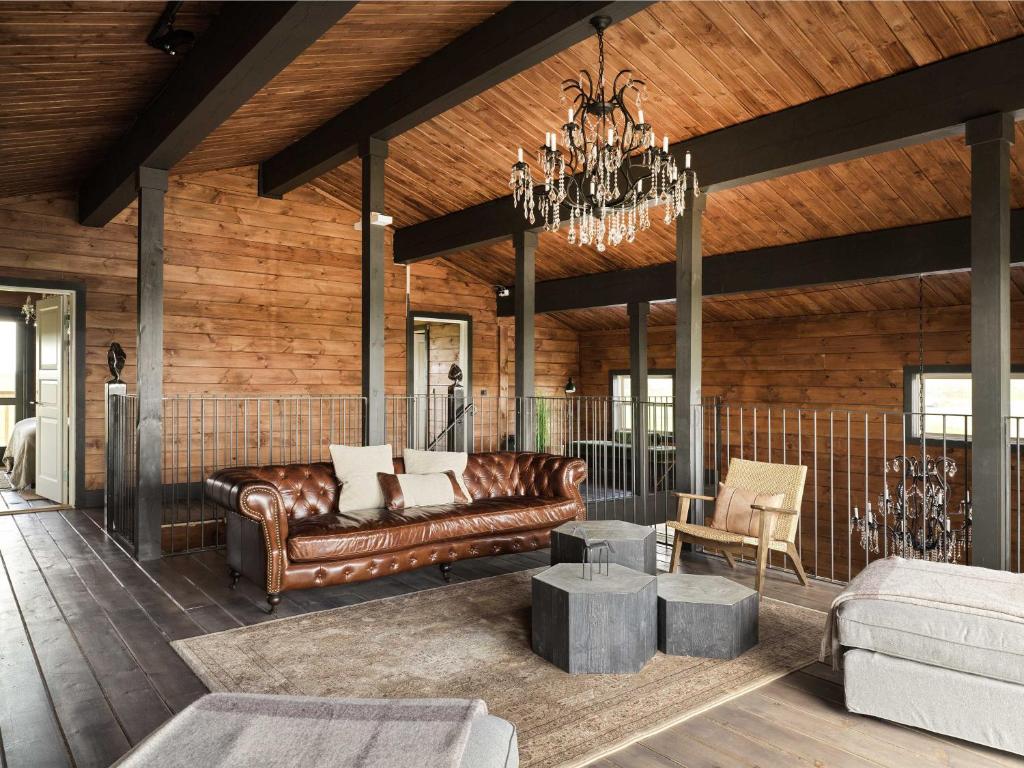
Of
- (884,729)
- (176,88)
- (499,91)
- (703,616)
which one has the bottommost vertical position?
(884,729)

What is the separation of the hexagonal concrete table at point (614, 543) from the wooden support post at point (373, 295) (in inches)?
90.2

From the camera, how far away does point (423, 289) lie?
32.4 feet

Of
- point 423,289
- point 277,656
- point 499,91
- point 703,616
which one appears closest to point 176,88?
point 499,91

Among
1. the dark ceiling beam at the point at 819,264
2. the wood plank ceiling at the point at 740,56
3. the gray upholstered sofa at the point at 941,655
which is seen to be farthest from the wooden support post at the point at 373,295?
the gray upholstered sofa at the point at 941,655

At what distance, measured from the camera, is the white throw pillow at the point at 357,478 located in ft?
15.9

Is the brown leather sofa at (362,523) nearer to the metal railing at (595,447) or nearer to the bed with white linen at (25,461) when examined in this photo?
the metal railing at (595,447)

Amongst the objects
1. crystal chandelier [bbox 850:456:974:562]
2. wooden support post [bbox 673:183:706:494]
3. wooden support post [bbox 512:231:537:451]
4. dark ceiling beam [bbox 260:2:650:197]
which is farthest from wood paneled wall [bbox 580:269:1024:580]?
dark ceiling beam [bbox 260:2:650:197]

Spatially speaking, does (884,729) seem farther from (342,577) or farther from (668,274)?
(668,274)

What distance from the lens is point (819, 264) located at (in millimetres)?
7172

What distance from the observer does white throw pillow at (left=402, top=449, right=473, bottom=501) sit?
210 inches

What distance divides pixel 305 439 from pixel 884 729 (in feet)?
23.6

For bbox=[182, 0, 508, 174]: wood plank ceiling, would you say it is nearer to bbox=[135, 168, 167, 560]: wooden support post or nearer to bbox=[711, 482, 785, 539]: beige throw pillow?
bbox=[135, 168, 167, 560]: wooden support post

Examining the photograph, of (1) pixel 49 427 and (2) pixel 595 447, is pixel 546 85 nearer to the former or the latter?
(2) pixel 595 447

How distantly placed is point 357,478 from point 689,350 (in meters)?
2.75
